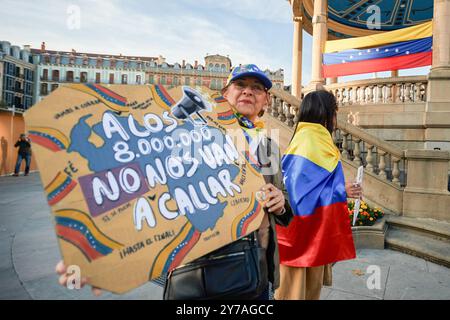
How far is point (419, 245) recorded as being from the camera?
4.54m

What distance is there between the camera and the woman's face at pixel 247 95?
1.68 meters

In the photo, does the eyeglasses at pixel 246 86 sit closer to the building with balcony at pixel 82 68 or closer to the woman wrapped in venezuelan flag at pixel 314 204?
the woman wrapped in venezuelan flag at pixel 314 204

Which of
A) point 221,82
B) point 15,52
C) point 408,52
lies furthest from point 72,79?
point 408,52

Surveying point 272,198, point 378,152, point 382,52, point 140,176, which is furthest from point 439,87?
point 140,176

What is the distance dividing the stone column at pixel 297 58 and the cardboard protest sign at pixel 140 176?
1426 cm

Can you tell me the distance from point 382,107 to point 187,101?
916 centimetres

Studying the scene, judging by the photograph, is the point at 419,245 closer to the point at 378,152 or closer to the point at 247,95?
the point at 378,152

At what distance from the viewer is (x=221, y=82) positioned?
230 feet

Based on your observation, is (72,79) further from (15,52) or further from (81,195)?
(81,195)

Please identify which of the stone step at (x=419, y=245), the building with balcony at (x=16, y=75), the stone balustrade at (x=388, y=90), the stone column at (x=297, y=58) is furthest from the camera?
the building with balcony at (x=16, y=75)

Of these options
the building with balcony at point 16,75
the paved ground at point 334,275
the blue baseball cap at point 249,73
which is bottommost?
the paved ground at point 334,275

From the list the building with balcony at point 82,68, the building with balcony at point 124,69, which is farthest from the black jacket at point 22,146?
the building with balcony at point 82,68

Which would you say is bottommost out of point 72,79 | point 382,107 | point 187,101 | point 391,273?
point 391,273

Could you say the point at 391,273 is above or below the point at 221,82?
below
